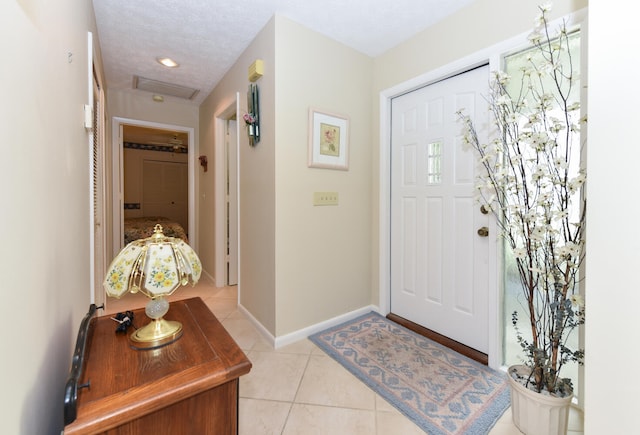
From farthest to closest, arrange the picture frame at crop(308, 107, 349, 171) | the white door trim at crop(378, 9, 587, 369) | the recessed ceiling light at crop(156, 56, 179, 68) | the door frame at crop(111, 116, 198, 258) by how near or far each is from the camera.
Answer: the door frame at crop(111, 116, 198, 258) → the recessed ceiling light at crop(156, 56, 179, 68) → the picture frame at crop(308, 107, 349, 171) → the white door trim at crop(378, 9, 587, 369)

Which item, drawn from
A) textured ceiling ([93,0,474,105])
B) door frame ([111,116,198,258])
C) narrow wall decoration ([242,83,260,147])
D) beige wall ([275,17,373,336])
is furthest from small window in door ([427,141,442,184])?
door frame ([111,116,198,258])

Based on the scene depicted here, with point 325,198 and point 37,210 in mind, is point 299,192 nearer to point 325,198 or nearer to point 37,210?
point 325,198

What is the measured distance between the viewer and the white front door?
197 centimetres

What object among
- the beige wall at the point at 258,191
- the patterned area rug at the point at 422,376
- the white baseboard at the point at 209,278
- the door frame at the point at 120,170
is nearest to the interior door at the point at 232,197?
the white baseboard at the point at 209,278

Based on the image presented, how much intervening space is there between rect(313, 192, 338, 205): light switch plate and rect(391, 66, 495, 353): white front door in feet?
1.82

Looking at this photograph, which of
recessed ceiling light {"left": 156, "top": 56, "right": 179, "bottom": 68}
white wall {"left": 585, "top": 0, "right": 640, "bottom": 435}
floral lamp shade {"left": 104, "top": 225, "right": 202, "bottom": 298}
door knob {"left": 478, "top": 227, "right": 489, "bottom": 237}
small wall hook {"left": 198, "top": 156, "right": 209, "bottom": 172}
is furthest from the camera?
small wall hook {"left": 198, "top": 156, "right": 209, "bottom": 172}

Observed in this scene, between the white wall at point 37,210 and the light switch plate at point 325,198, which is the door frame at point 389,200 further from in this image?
the white wall at point 37,210

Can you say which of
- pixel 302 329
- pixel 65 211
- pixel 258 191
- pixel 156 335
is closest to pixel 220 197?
pixel 258 191

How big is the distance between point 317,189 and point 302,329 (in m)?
1.13

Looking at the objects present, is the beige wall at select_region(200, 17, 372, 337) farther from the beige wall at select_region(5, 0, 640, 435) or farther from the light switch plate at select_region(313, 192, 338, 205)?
the beige wall at select_region(5, 0, 640, 435)

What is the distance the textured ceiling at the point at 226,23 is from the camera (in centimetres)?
194

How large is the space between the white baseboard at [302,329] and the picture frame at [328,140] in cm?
131

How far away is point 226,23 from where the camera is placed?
7.02ft

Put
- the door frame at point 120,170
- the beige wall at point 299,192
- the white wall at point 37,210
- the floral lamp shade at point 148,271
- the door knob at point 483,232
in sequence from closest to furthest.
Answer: the white wall at point 37,210 < the floral lamp shade at point 148,271 < the door knob at point 483,232 < the beige wall at point 299,192 < the door frame at point 120,170
